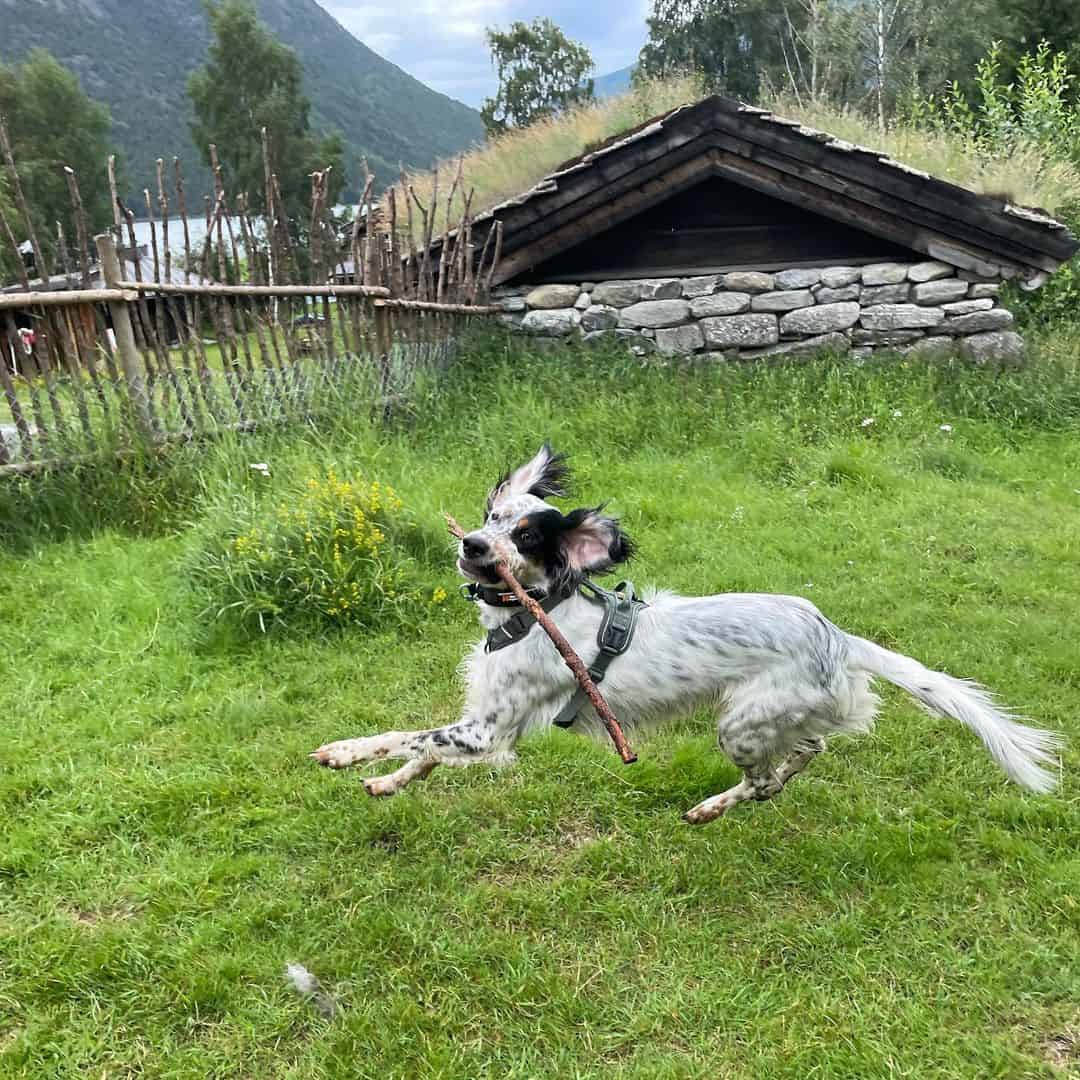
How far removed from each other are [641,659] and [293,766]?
5.32ft

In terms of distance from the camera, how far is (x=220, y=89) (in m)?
49.5

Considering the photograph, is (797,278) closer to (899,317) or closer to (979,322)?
(899,317)

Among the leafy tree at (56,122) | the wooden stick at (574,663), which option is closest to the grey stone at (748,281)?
the wooden stick at (574,663)

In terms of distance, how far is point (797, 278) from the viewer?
29.7ft

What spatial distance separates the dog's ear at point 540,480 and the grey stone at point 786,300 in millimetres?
6845

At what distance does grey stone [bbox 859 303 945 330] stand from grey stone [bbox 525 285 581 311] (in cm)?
307

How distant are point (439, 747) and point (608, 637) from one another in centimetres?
68

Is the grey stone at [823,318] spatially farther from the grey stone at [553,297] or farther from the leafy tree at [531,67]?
the leafy tree at [531,67]

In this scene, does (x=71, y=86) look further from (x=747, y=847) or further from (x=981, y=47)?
(x=747, y=847)

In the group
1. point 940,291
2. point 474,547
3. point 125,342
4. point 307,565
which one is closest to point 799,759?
point 474,547

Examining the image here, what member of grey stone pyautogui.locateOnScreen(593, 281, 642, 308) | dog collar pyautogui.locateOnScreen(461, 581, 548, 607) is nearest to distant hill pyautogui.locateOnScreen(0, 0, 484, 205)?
grey stone pyautogui.locateOnScreen(593, 281, 642, 308)

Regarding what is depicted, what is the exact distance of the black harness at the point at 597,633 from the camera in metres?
2.91

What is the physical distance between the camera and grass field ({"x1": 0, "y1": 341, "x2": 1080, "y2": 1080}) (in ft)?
7.95

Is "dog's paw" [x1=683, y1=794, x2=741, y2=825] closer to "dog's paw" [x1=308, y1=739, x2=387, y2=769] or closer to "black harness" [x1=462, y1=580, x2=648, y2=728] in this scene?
"black harness" [x1=462, y1=580, x2=648, y2=728]
